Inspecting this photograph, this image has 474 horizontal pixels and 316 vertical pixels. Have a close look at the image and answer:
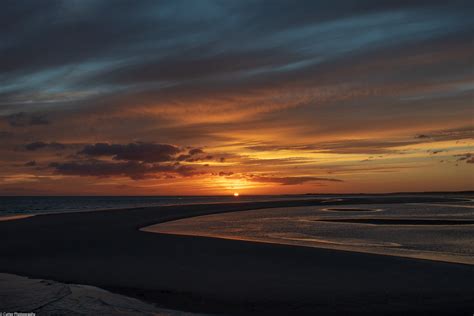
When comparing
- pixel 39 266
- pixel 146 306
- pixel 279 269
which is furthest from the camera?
pixel 39 266

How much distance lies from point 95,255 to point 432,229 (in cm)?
2502

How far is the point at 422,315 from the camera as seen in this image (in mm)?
11672

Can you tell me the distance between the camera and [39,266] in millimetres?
19828

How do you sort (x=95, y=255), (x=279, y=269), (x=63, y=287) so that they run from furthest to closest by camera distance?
(x=95, y=255)
(x=279, y=269)
(x=63, y=287)

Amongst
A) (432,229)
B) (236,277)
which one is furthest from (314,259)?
(432,229)

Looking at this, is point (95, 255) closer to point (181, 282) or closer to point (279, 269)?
point (181, 282)

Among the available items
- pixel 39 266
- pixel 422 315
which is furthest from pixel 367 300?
pixel 39 266

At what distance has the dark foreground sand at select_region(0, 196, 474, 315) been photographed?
13000 millimetres

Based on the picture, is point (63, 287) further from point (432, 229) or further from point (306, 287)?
point (432, 229)

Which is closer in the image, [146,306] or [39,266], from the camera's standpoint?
[146,306]

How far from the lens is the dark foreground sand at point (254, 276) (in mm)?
13000

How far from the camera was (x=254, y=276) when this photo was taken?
55.7ft

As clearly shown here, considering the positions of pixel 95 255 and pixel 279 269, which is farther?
pixel 95 255

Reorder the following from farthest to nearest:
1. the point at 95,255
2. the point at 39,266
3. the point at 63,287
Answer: the point at 95,255 < the point at 39,266 < the point at 63,287
